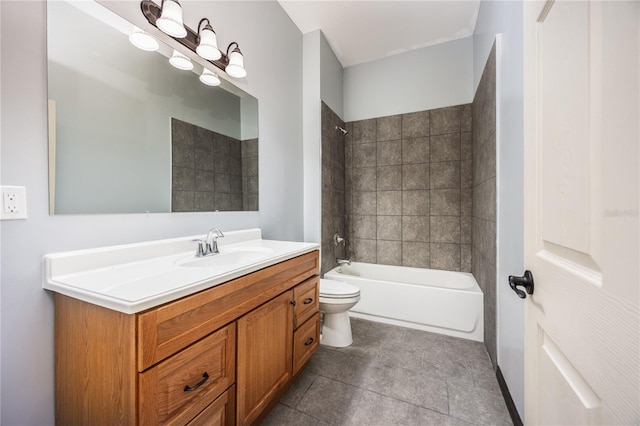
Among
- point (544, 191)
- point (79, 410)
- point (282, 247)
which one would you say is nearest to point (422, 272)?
point (282, 247)

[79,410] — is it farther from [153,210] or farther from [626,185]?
[626,185]

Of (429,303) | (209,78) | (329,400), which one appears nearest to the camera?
(329,400)

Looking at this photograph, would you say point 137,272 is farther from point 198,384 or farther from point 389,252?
point 389,252

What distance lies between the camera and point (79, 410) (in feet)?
2.67

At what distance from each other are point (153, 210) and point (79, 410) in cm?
78

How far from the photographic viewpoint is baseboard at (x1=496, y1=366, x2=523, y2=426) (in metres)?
1.23

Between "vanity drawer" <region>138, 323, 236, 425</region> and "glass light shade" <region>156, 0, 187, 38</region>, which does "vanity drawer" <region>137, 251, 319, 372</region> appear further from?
"glass light shade" <region>156, 0, 187, 38</region>

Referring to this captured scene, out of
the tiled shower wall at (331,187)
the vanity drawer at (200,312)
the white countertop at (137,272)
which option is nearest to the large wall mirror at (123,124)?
the white countertop at (137,272)

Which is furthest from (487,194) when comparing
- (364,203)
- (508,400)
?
(364,203)

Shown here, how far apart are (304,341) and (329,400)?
13.3 inches

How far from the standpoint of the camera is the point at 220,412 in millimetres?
936

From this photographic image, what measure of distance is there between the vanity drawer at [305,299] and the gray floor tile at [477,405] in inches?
36.3

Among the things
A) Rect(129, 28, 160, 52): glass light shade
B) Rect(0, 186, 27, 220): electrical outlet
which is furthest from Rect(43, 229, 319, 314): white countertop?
Rect(129, 28, 160, 52): glass light shade

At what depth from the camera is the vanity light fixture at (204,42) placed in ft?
3.87
